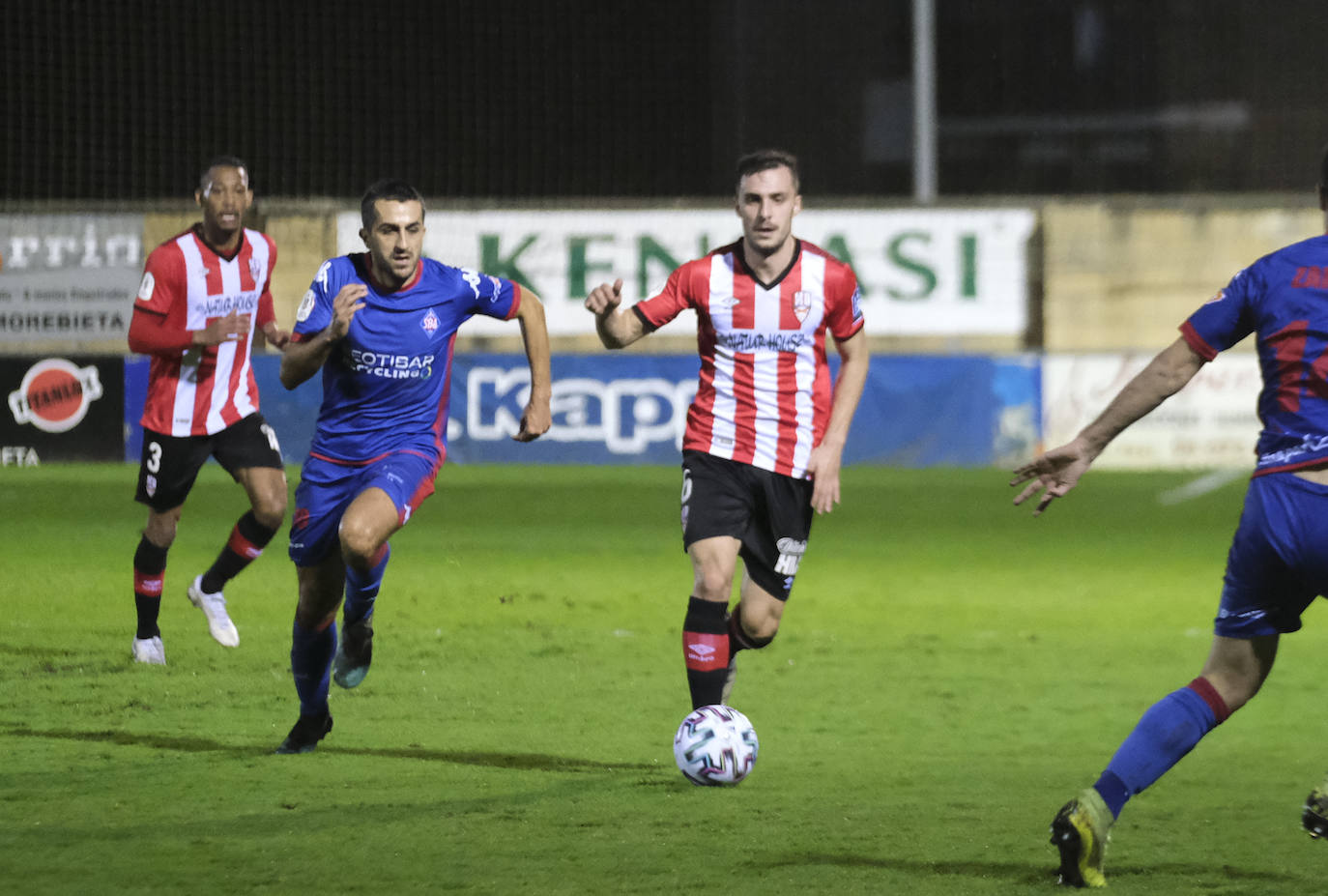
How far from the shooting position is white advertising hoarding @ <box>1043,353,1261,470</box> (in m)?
16.1

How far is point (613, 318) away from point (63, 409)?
41.0 ft

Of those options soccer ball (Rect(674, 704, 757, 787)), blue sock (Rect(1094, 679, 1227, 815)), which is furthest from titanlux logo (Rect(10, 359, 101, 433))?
blue sock (Rect(1094, 679, 1227, 815))

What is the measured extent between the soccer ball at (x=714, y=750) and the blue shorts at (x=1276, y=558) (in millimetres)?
1472

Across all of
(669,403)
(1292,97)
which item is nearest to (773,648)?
(669,403)

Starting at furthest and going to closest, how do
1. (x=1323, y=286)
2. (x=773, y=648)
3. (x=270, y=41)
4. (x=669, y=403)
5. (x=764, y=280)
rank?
(x=270, y=41), (x=669, y=403), (x=773, y=648), (x=764, y=280), (x=1323, y=286)

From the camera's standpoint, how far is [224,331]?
720 cm

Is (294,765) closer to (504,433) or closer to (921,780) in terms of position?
(921,780)

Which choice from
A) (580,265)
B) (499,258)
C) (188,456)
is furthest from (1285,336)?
(499,258)

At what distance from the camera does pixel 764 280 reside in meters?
5.65

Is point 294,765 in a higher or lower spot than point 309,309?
lower

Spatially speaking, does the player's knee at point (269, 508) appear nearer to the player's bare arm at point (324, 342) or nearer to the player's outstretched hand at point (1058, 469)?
the player's bare arm at point (324, 342)

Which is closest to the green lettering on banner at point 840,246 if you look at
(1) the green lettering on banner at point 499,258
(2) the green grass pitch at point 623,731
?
(1) the green lettering on banner at point 499,258

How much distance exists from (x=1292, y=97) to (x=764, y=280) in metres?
29.3

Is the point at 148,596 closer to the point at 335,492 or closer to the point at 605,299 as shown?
the point at 335,492
